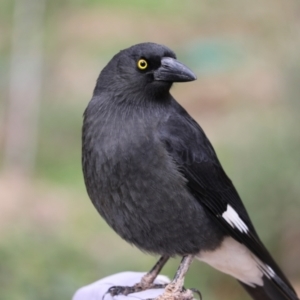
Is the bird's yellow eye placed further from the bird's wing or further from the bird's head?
the bird's wing

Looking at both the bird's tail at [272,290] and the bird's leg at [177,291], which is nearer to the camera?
the bird's leg at [177,291]

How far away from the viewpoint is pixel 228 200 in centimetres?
256

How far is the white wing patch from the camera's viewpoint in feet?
8.17

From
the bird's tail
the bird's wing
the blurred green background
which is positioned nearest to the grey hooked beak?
the bird's wing

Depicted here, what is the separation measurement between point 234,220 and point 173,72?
600 mm

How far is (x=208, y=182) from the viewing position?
2471 mm

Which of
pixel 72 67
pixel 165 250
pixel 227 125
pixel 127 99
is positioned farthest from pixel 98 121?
pixel 72 67

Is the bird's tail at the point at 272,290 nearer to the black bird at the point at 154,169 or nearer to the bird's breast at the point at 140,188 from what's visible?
the black bird at the point at 154,169

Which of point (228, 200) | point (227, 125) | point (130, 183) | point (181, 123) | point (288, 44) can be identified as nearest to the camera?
point (130, 183)

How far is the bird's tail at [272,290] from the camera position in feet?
8.45

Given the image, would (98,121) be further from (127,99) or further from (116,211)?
(116,211)

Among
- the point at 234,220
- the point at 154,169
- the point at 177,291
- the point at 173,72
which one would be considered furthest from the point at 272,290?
the point at 173,72

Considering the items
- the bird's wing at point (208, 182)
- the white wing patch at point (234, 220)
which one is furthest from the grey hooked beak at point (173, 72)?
the white wing patch at point (234, 220)

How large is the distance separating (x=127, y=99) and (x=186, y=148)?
0.26 metres
